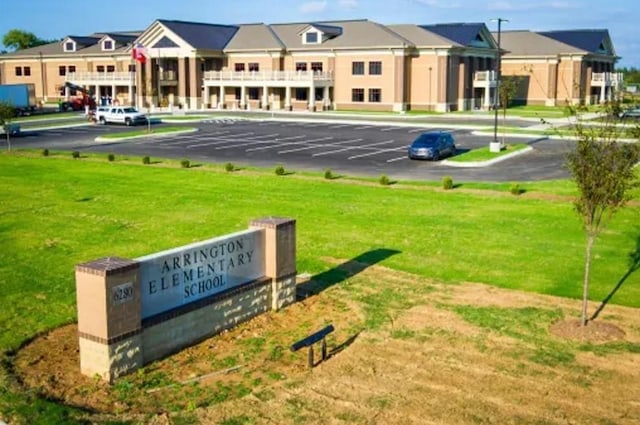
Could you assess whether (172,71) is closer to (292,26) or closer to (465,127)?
(292,26)

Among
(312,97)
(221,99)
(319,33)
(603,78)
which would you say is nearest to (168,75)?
(221,99)

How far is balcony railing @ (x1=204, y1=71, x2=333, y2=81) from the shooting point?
251 feet

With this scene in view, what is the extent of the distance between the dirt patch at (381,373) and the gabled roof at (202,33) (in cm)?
7360

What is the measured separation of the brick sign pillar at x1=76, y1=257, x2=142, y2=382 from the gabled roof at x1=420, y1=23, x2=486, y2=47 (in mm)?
67671

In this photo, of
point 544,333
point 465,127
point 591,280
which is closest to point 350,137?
point 465,127

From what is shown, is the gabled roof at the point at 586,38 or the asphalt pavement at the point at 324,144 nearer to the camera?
the asphalt pavement at the point at 324,144

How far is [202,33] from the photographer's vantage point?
278 feet

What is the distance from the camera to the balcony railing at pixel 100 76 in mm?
85875

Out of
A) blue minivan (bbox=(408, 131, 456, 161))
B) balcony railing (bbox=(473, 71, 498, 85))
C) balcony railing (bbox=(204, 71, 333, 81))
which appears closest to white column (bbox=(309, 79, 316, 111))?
balcony railing (bbox=(204, 71, 333, 81))

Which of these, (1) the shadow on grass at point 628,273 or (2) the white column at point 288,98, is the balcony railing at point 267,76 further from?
(1) the shadow on grass at point 628,273

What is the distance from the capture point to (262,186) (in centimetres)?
2780

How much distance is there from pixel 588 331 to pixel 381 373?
12.9 ft

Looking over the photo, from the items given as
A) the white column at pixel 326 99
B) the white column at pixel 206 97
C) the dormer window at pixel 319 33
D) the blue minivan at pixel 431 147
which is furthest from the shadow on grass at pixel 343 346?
the white column at pixel 206 97

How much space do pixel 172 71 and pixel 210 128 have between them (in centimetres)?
3184
